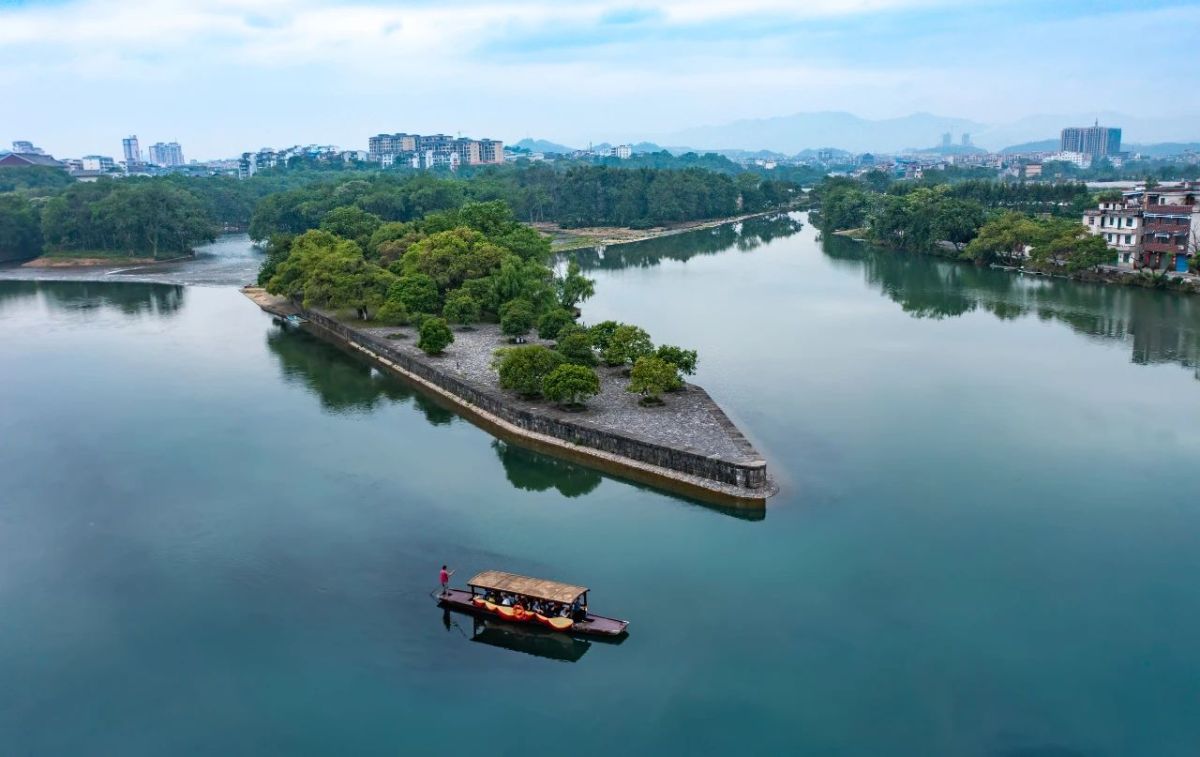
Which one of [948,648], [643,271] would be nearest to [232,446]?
[948,648]

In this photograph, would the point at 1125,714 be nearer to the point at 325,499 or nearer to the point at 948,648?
the point at 948,648

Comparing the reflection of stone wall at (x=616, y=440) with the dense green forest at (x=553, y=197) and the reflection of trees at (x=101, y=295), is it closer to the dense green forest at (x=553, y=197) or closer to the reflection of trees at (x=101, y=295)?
the reflection of trees at (x=101, y=295)

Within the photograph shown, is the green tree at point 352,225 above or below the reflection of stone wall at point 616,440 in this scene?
above

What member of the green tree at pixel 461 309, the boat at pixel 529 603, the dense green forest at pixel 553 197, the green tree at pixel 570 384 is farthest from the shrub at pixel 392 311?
the dense green forest at pixel 553 197

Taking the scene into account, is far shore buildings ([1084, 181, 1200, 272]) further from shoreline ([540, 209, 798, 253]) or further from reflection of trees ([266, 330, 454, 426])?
reflection of trees ([266, 330, 454, 426])

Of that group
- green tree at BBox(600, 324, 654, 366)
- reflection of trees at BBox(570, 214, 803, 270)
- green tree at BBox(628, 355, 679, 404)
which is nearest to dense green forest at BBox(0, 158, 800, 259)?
reflection of trees at BBox(570, 214, 803, 270)

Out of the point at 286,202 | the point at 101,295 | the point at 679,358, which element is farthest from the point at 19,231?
the point at 679,358
